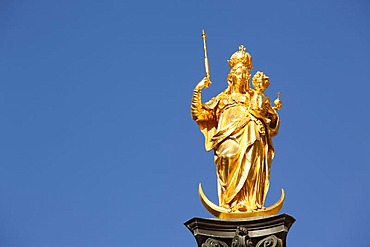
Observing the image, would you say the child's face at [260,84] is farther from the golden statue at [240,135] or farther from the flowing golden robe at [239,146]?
the flowing golden robe at [239,146]

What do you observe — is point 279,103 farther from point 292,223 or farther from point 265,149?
point 292,223

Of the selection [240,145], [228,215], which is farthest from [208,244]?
[240,145]

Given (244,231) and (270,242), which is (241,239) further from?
(270,242)

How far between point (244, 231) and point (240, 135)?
290cm

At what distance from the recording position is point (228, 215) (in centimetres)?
2850

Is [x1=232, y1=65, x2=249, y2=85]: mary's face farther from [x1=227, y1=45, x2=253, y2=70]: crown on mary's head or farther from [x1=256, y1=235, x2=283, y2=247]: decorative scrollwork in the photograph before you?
[x1=256, y1=235, x2=283, y2=247]: decorative scrollwork

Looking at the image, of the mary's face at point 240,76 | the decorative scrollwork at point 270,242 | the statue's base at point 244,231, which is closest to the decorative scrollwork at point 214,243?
the statue's base at point 244,231

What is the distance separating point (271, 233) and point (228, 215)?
1337 mm

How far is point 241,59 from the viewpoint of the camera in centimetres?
3045

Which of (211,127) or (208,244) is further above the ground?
(211,127)

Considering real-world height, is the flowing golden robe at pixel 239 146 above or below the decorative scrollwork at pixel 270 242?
above

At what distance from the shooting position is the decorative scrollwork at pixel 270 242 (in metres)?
27.6

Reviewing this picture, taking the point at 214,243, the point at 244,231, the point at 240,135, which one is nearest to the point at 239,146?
the point at 240,135

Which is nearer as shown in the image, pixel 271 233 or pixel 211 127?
pixel 271 233
